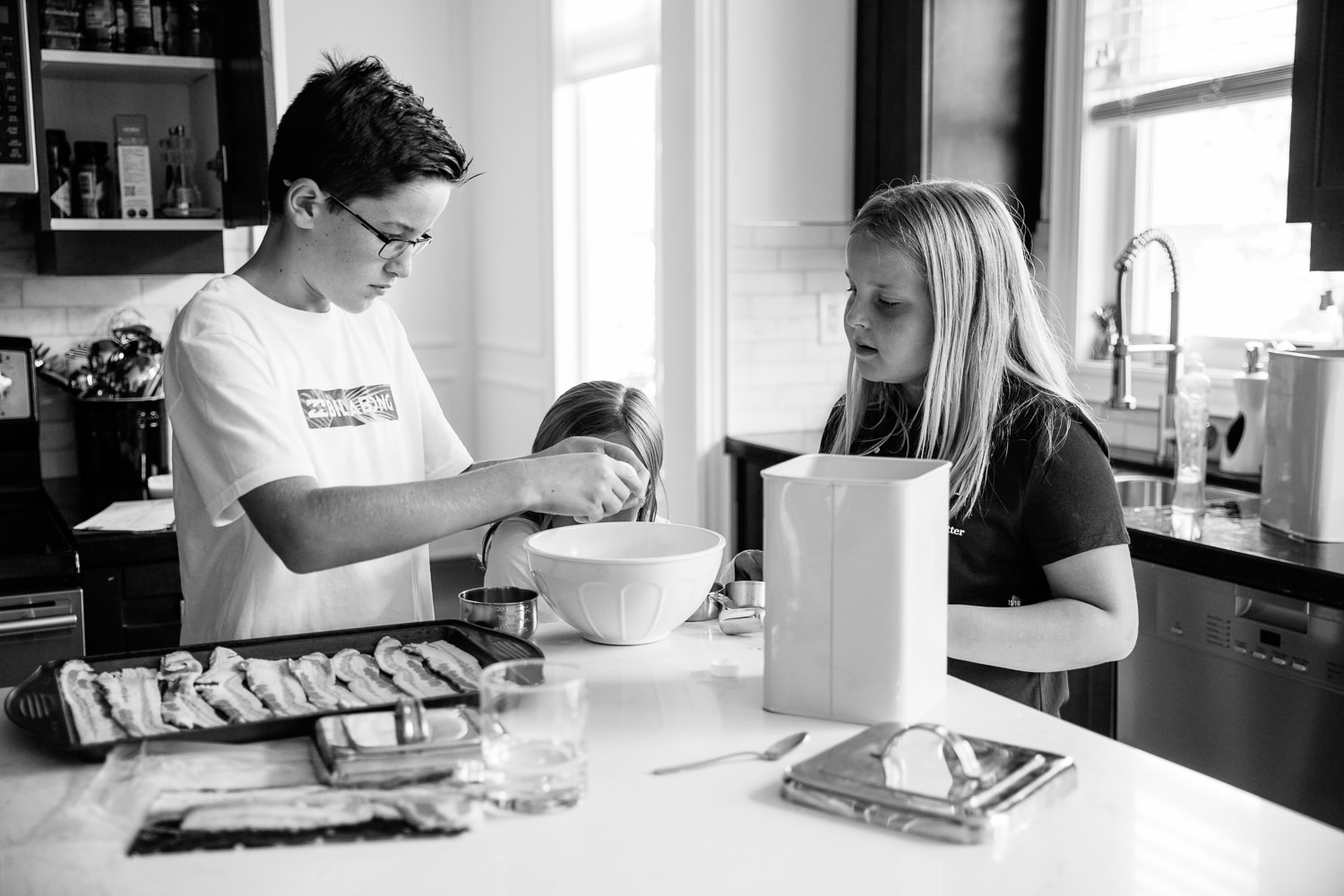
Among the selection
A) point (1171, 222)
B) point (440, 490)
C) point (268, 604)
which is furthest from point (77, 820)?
point (1171, 222)

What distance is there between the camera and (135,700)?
1.27 metres

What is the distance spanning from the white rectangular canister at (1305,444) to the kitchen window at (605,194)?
8.86ft

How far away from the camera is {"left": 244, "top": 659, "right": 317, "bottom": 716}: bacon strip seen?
1255mm

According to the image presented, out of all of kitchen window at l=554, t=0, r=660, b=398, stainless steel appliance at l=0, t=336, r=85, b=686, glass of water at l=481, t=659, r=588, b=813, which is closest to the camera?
glass of water at l=481, t=659, r=588, b=813

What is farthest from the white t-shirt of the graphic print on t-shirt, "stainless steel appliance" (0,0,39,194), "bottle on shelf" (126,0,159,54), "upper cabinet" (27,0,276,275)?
"bottle on shelf" (126,0,159,54)

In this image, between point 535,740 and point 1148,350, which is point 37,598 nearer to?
point 535,740

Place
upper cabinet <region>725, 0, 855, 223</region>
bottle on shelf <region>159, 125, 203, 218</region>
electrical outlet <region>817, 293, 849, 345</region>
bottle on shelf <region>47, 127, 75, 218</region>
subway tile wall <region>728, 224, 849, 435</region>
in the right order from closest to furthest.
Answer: bottle on shelf <region>47, 127, 75, 218</region>
bottle on shelf <region>159, 125, 203, 218</region>
upper cabinet <region>725, 0, 855, 223</region>
subway tile wall <region>728, 224, 849, 435</region>
electrical outlet <region>817, 293, 849, 345</region>

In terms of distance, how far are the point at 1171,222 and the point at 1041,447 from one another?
6.99 feet

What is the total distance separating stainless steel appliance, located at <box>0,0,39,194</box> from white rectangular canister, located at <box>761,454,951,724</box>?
2360 millimetres

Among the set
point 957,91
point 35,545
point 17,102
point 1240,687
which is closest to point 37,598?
point 35,545

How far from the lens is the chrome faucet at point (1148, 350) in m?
3.07

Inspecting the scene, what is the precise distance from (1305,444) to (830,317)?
6.00 feet

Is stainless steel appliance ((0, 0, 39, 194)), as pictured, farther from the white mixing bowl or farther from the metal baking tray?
the white mixing bowl

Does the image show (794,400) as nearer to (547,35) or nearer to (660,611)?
(547,35)
